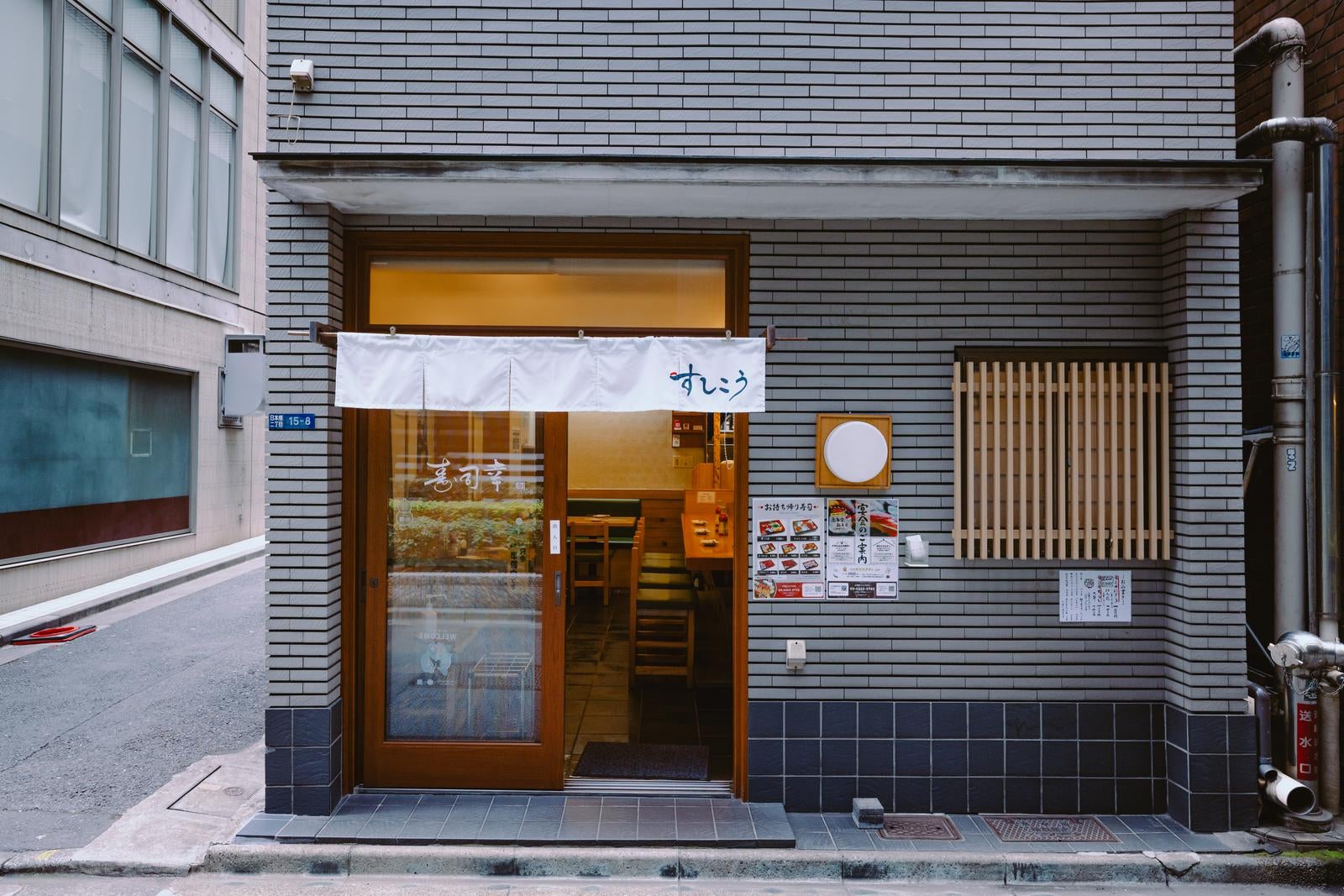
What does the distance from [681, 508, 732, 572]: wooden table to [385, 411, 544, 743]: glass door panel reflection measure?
293 centimetres

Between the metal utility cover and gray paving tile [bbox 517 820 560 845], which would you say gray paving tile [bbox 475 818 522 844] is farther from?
the metal utility cover

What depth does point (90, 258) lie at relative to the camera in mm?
12570

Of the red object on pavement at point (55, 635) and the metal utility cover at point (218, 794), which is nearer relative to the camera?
the metal utility cover at point (218, 794)

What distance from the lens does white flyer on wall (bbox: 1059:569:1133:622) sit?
553 cm

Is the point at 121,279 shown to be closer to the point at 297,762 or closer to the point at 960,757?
the point at 297,762

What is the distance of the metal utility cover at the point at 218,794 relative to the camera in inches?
215

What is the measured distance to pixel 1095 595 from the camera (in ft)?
18.1

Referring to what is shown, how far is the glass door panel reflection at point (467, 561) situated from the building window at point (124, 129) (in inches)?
375

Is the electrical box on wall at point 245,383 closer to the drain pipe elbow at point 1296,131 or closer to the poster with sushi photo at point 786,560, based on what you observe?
the poster with sushi photo at point 786,560

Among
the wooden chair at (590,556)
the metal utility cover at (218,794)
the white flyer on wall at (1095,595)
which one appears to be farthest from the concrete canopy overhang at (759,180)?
the wooden chair at (590,556)

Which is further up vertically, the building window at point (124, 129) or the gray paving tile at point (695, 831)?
the building window at point (124, 129)

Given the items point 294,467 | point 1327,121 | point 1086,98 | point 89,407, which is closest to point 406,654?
point 294,467

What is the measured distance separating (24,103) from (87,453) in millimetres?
5312

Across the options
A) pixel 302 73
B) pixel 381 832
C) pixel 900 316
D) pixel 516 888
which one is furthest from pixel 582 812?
pixel 302 73
